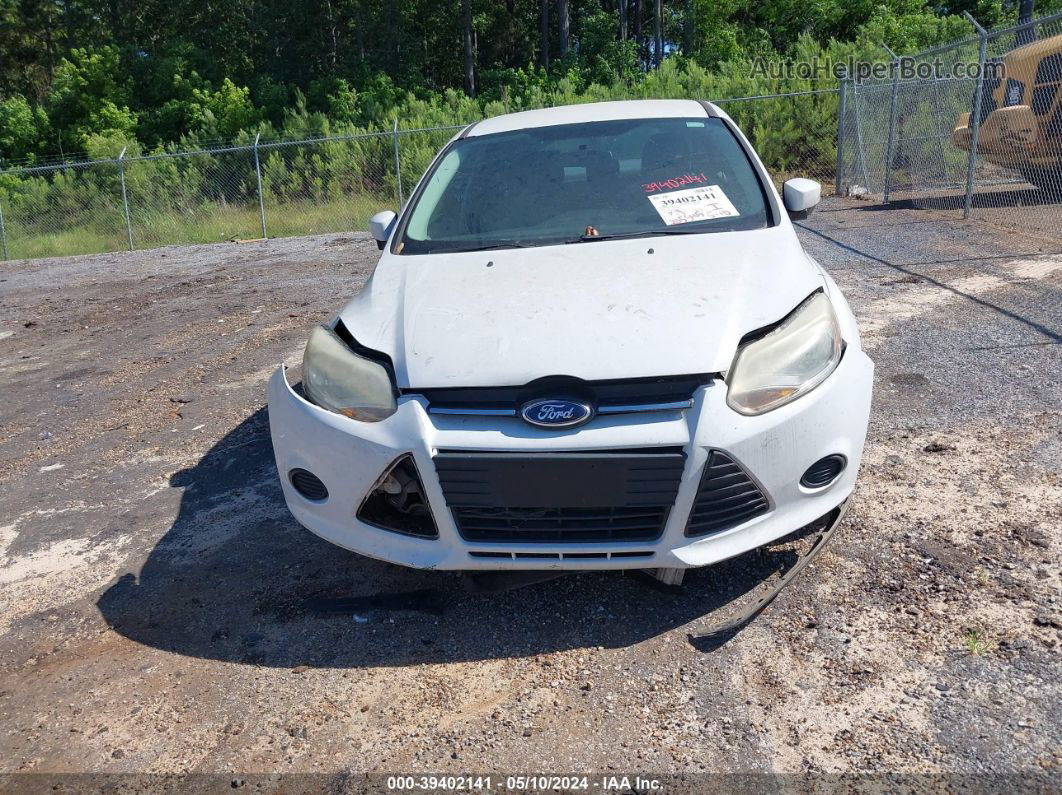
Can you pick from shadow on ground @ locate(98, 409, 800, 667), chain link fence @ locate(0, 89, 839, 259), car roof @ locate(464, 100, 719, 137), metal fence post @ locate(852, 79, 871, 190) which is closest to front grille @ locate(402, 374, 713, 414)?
shadow on ground @ locate(98, 409, 800, 667)

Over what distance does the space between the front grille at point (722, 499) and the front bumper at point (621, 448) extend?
3 cm

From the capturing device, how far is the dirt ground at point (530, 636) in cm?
245

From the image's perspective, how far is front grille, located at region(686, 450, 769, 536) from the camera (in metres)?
2.66

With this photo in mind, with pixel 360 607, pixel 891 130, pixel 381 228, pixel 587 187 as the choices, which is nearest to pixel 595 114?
pixel 587 187

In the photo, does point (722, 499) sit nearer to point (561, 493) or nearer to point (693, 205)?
point (561, 493)

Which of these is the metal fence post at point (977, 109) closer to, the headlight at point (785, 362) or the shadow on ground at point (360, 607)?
the headlight at point (785, 362)

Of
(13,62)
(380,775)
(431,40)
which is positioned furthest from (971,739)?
(13,62)

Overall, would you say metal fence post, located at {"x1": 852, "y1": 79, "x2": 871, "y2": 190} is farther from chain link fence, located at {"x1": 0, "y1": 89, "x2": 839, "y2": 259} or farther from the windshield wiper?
the windshield wiper

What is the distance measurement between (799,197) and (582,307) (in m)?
1.65

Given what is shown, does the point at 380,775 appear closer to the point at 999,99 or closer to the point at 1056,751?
the point at 1056,751

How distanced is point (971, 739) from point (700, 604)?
96 cm

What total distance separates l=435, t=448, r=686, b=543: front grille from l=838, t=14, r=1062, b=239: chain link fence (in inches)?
326

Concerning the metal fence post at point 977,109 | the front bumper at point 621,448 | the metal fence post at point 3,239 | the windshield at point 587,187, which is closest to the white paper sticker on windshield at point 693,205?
the windshield at point 587,187

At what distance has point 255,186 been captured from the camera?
61.9 ft
